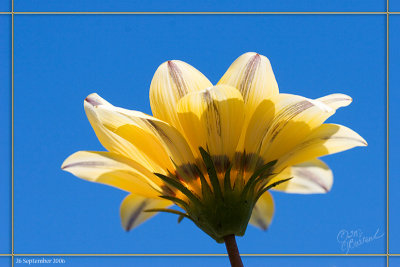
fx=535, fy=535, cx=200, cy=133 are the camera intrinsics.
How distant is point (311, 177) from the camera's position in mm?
521

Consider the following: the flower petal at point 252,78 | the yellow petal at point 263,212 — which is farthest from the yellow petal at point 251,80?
the yellow petal at point 263,212

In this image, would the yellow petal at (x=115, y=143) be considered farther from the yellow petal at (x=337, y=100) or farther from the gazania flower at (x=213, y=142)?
the yellow petal at (x=337, y=100)

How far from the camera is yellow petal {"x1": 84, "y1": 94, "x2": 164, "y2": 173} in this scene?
472mm

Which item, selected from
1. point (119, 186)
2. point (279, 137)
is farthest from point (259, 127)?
point (119, 186)

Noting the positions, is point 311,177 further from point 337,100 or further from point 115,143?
point 115,143

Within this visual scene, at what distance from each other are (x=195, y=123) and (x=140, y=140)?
5cm

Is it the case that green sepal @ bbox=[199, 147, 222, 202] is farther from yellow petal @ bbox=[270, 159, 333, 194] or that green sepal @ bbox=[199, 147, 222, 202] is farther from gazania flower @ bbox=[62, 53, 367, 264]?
yellow petal @ bbox=[270, 159, 333, 194]

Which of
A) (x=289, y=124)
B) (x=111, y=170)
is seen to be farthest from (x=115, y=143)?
(x=289, y=124)

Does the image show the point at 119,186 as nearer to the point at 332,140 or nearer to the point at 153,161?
the point at 153,161

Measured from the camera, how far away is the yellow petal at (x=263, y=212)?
22.1 inches

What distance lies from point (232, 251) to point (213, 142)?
0.09 m

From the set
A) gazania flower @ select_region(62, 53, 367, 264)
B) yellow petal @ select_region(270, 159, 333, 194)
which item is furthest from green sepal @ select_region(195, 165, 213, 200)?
yellow petal @ select_region(270, 159, 333, 194)

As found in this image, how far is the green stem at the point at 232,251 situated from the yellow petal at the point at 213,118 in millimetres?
71

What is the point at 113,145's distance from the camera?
47 cm
